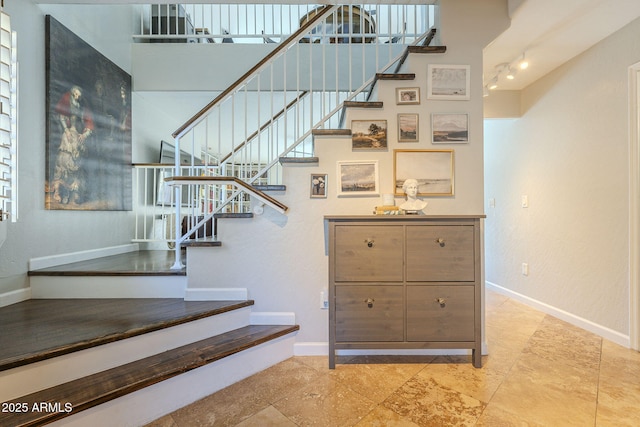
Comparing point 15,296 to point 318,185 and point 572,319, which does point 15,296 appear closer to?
point 318,185

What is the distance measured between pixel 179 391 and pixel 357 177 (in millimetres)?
1660

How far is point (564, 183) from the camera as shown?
252 centimetres

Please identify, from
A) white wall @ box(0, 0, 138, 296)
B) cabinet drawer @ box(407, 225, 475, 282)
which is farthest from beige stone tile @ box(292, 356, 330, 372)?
white wall @ box(0, 0, 138, 296)

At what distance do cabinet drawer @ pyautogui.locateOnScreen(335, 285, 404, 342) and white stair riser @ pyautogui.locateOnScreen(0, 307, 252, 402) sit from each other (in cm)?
78

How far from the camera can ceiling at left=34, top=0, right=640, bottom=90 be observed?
5.96 feet

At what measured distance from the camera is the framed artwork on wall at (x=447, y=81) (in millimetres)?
1957

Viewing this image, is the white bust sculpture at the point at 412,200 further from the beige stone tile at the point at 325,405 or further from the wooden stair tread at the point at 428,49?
the beige stone tile at the point at 325,405

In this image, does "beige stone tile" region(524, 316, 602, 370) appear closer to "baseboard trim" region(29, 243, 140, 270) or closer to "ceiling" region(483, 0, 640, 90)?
"ceiling" region(483, 0, 640, 90)

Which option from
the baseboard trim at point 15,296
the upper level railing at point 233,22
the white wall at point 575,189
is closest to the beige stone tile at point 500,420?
the white wall at point 575,189

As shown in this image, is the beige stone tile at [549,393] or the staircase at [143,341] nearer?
the staircase at [143,341]

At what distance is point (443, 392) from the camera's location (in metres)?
1.53

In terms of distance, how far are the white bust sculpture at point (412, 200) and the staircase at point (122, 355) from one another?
117cm

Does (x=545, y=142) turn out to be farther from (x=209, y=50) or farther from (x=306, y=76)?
(x=209, y=50)

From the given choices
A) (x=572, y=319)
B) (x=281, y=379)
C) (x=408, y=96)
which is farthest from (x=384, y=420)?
(x=572, y=319)
